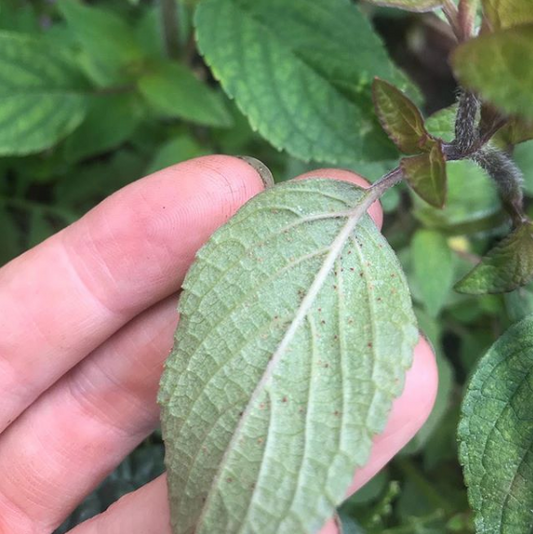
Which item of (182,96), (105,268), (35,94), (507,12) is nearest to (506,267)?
(507,12)

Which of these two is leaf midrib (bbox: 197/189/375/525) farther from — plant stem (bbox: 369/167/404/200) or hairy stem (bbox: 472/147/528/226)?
hairy stem (bbox: 472/147/528/226)

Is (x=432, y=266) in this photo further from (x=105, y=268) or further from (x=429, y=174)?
(x=105, y=268)

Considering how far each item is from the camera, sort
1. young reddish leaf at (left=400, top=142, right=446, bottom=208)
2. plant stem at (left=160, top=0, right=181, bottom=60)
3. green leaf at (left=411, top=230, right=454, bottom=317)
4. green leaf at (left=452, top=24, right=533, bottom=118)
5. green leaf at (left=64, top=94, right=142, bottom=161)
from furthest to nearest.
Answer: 1. green leaf at (left=64, top=94, right=142, bottom=161)
2. plant stem at (left=160, top=0, right=181, bottom=60)
3. green leaf at (left=411, top=230, right=454, bottom=317)
4. young reddish leaf at (left=400, top=142, right=446, bottom=208)
5. green leaf at (left=452, top=24, right=533, bottom=118)

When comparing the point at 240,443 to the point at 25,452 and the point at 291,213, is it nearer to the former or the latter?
the point at 291,213

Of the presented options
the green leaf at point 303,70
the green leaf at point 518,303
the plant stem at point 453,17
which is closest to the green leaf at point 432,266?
the green leaf at point 518,303

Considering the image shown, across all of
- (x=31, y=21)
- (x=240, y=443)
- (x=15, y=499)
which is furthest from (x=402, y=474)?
(x=31, y=21)

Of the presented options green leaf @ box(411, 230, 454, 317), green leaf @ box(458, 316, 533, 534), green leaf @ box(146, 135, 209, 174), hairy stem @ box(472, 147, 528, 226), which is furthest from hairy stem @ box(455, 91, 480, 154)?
green leaf @ box(146, 135, 209, 174)

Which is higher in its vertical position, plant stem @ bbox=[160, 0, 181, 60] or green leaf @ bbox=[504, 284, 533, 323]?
plant stem @ bbox=[160, 0, 181, 60]
